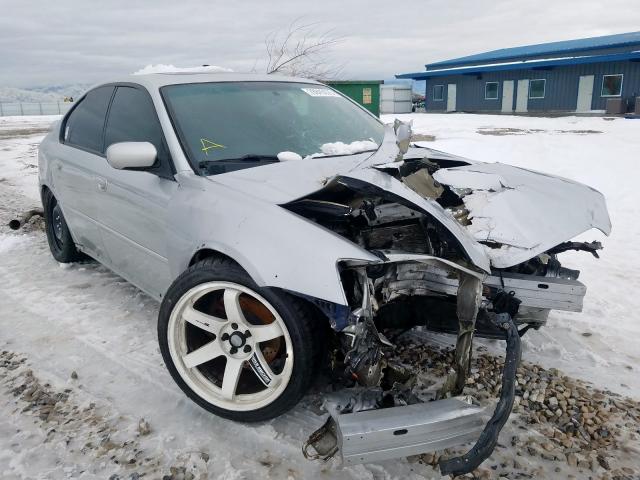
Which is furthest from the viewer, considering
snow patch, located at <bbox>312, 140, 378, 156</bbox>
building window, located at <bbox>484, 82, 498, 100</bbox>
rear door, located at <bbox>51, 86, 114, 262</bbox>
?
building window, located at <bbox>484, 82, 498, 100</bbox>

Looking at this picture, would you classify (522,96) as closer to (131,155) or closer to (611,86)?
(611,86)

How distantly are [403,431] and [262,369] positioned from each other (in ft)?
2.36

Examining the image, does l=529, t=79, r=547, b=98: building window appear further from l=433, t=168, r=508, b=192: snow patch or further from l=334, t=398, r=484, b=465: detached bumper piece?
l=334, t=398, r=484, b=465: detached bumper piece

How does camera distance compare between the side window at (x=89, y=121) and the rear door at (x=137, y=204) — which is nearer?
the rear door at (x=137, y=204)

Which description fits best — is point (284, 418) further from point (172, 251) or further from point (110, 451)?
point (172, 251)

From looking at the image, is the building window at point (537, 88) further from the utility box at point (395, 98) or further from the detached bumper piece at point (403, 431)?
the detached bumper piece at point (403, 431)

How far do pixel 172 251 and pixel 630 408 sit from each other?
2.47 meters

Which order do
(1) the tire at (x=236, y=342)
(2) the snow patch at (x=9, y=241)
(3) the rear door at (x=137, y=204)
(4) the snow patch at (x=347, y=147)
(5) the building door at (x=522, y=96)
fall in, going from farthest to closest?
(5) the building door at (x=522, y=96) → (2) the snow patch at (x=9, y=241) → (4) the snow patch at (x=347, y=147) → (3) the rear door at (x=137, y=204) → (1) the tire at (x=236, y=342)

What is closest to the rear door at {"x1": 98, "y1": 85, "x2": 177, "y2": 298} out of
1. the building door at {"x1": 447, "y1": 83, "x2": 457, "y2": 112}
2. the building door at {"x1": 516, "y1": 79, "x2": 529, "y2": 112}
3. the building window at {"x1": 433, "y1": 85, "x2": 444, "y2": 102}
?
the building door at {"x1": 516, "y1": 79, "x2": 529, "y2": 112}

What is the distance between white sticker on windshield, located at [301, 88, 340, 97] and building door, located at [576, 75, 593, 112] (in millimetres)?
25518

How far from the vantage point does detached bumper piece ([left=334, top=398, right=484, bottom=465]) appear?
187cm

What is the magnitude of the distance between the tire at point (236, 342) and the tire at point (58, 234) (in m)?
2.41

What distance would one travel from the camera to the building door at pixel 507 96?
2852cm

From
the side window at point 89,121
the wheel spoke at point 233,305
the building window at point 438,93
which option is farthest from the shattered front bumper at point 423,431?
the building window at point 438,93
